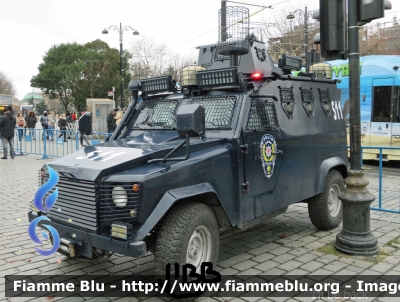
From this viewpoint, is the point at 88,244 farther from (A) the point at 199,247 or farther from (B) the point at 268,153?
(B) the point at 268,153

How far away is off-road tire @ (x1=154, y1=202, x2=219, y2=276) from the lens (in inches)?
154

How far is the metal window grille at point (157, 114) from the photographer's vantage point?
5.66 meters

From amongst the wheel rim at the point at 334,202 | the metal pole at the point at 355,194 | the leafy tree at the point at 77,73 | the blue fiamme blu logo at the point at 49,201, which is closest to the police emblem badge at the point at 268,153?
the metal pole at the point at 355,194

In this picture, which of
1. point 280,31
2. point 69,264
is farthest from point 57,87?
point 69,264

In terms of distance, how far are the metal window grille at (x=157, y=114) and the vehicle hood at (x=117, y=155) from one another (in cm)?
47

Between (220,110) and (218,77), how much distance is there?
1.40 ft

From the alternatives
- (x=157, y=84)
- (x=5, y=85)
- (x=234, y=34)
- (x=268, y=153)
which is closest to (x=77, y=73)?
(x=157, y=84)

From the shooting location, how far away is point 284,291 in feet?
14.5

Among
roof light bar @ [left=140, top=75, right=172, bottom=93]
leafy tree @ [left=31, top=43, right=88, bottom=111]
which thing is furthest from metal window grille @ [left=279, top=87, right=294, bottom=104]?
leafy tree @ [left=31, top=43, right=88, bottom=111]

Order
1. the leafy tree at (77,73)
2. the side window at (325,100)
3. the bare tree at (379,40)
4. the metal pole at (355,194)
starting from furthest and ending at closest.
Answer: the leafy tree at (77,73), the bare tree at (379,40), the side window at (325,100), the metal pole at (355,194)

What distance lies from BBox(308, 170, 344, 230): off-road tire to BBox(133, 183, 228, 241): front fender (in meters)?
2.80

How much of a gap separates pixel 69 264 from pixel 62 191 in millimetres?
1423

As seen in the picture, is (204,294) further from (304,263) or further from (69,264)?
(69,264)

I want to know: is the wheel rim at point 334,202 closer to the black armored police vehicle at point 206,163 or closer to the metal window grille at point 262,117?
the black armored police vehicle at point 206,163
